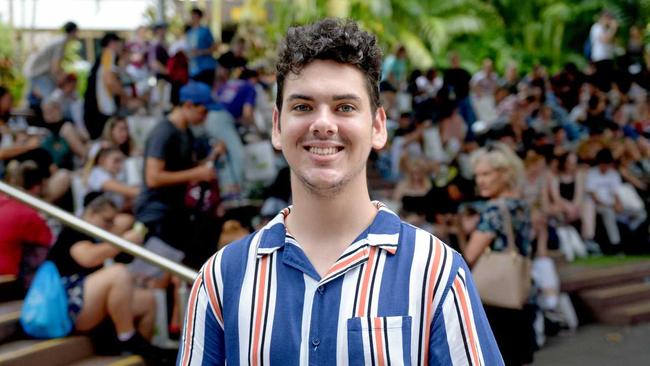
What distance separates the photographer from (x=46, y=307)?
5734 millimetres

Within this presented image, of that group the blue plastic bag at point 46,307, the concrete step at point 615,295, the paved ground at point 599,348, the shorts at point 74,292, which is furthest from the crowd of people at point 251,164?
the concrete step at point 615,295

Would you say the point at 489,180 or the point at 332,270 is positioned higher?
the point at 489,180

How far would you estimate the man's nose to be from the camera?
1828 millimetres

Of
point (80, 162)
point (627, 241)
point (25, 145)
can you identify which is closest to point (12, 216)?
point (25, 145)

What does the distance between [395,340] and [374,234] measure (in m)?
0.24

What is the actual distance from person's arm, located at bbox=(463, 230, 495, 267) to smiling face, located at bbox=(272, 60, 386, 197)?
160 inches

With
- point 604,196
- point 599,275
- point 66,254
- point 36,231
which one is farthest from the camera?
point 604,196

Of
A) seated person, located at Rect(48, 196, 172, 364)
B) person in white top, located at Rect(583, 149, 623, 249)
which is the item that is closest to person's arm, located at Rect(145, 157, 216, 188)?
seated person, located at Rect(48, 196, 172, 364)

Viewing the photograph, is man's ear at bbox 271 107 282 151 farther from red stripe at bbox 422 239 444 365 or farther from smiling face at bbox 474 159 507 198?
smiling face at bbox 474 159 507 198

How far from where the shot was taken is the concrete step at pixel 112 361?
5840 mm

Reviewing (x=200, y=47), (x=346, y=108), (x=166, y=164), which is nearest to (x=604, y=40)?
(x=200, y=47)

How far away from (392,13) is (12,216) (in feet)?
69.1

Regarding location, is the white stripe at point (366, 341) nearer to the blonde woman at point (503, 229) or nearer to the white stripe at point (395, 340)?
the white stripe at point (395, 340)

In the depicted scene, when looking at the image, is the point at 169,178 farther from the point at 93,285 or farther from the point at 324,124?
the point at 324,124
